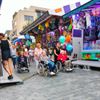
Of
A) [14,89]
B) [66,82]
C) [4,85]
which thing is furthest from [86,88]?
[4,85]

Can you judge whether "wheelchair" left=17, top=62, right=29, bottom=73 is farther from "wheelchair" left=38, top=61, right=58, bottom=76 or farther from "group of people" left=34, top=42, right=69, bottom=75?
"wheelchair" left=38, top=61, right=58, bottom=76

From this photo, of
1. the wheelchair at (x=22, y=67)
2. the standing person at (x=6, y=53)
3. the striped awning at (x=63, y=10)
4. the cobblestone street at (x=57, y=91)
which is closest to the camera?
the cobblestone street at (x=57, y=91)

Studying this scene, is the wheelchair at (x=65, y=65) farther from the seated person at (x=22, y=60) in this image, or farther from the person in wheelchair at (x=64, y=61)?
the seated person at (x=22, y=60)

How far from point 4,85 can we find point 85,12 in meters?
6.52

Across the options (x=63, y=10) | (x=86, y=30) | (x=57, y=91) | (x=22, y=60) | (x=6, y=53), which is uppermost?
(x=63, y=10)

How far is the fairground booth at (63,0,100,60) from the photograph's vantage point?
14.3 meters

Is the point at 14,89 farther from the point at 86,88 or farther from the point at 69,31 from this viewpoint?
the point at 69,31

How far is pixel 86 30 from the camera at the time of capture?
1617 centimetres

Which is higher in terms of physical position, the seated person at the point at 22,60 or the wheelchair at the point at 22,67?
the seated person at the point at 22,60

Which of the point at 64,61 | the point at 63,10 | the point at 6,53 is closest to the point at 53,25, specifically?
the point at 63,10

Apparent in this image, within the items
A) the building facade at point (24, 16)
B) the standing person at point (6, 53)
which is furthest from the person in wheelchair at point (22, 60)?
the building facade at point (24, 16)

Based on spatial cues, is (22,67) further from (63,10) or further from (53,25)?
(53,25)

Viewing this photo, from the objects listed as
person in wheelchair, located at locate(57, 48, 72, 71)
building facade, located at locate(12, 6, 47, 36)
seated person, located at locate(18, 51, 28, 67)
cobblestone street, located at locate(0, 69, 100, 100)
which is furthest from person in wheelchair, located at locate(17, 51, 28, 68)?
building facade, located at locate(12, 6, 47, 36)

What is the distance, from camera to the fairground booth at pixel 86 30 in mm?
14302
